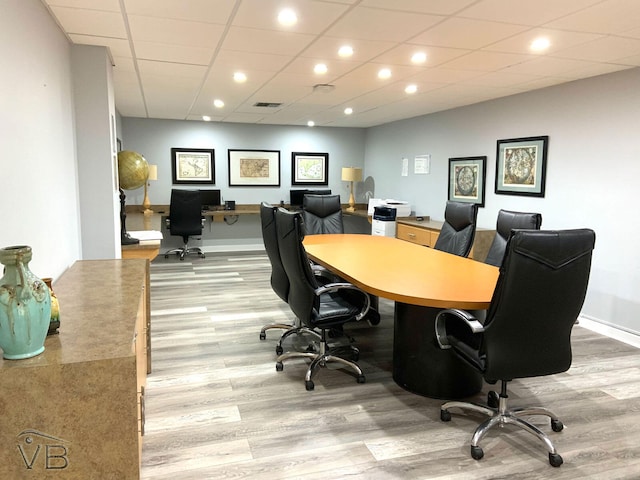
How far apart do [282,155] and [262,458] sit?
265 inches

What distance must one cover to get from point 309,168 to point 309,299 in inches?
238

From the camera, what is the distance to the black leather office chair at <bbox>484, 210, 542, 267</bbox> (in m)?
3.22

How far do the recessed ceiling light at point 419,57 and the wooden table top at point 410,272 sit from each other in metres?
1.55

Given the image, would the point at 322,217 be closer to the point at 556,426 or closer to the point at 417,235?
the point at 417,235

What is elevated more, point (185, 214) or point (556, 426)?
point (185, 214)

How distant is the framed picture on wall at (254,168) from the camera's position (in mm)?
8172

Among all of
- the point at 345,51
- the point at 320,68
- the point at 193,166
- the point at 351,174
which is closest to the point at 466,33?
the point at 345,51

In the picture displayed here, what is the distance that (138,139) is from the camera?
24.9 ft

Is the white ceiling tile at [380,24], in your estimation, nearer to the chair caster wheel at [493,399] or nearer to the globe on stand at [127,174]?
the globe on stand at [127,174]

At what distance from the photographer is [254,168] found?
8.28m

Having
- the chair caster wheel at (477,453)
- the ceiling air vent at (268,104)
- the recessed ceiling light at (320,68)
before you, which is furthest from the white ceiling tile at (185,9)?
the ceiling air vent at (268,104)

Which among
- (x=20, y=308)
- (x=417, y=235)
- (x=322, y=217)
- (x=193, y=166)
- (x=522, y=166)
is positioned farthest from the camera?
(x=193, y=166)

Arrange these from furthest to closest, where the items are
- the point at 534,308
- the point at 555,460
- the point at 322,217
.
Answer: the point at 322,217
the point at 555,460
the point at 534,308

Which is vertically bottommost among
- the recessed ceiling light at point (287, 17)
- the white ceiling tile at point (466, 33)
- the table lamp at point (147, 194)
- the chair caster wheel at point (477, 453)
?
the chair caster wheel at point (477, 453)
